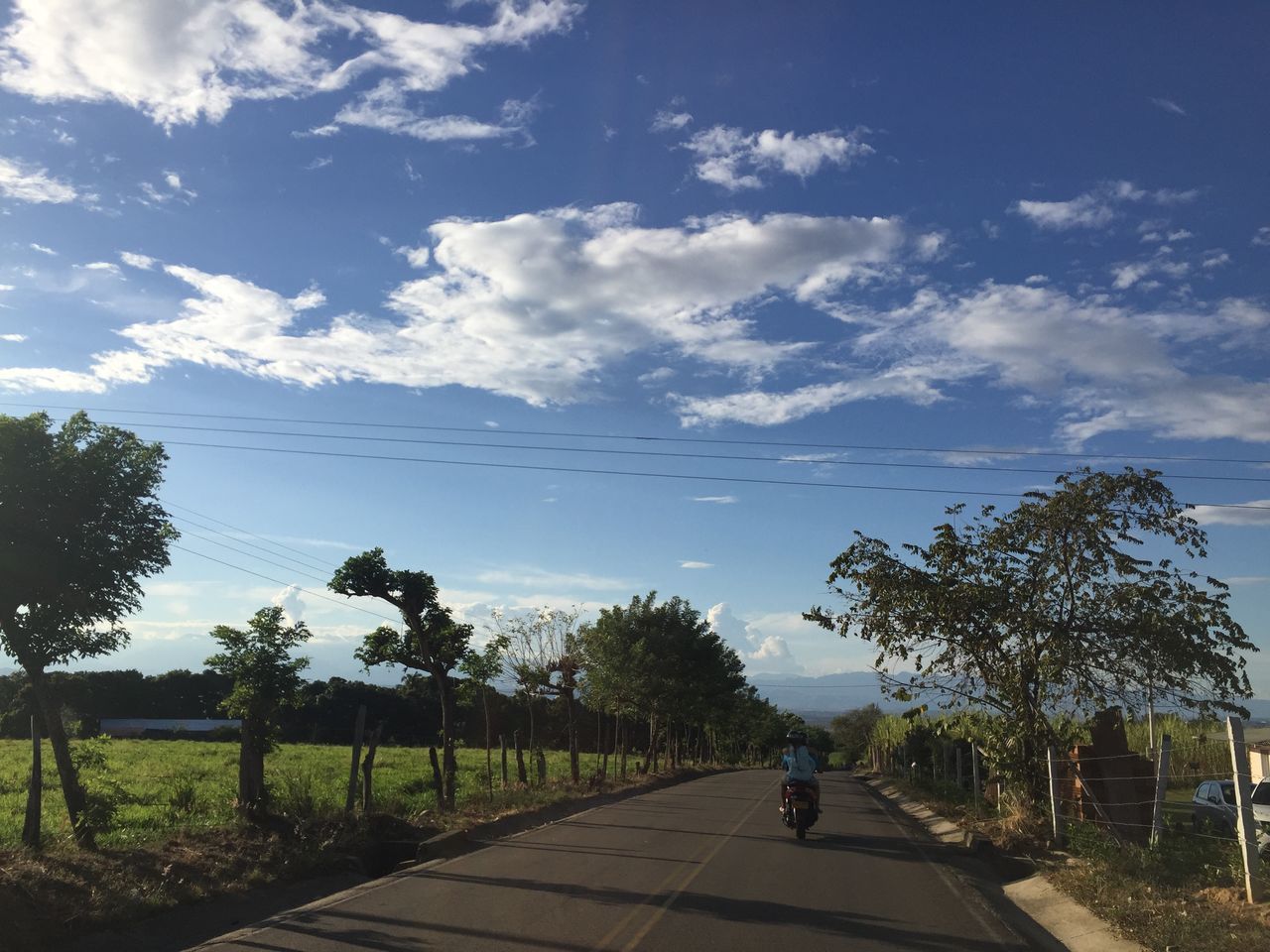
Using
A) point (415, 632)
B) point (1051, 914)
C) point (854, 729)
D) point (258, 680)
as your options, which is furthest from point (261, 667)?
point (854, 729)

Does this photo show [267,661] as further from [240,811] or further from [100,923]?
[100,923]

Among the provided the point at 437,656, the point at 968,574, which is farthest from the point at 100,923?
the point at 968,574

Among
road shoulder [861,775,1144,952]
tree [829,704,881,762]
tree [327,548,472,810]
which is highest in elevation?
tree [327,548,472,810]

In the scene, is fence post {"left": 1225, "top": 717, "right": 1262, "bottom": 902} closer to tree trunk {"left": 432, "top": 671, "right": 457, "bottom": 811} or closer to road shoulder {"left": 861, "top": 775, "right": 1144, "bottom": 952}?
road shoulder {"left": 861, "top": 775, "right": 1144, "bottom": 952}

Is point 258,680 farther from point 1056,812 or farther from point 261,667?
point 1056,812

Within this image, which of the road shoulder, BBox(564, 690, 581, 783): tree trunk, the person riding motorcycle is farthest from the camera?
BBox(564, 690, 581, 783): tree trunk

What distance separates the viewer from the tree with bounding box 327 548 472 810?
1964 cm

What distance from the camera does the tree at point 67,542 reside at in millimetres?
11703

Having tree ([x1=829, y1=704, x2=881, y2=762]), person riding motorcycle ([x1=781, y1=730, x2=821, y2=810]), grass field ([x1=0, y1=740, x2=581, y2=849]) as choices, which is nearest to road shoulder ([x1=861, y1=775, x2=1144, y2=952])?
person riding motorcycle ([x1=781, y1=730, x2=821, y2=810])

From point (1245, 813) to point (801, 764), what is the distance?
9.41 metres

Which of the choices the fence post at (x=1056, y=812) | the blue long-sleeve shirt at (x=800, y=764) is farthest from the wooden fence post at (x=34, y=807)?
the fence post at (x=1056, y=812)

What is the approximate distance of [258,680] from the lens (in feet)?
48.6

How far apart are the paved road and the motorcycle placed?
285 millimetres

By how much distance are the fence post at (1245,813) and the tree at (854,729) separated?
85.8m
